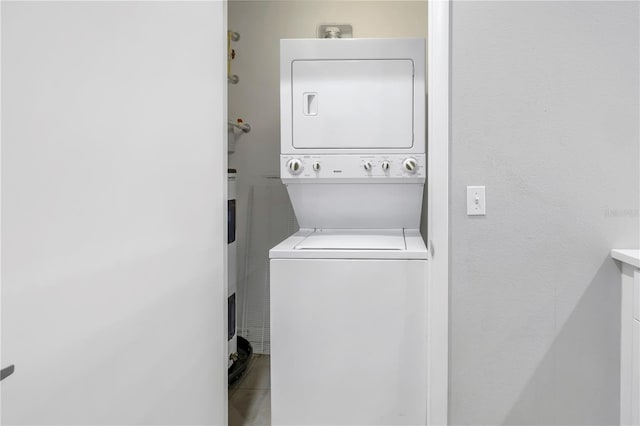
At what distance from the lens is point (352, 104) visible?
83.4 inches

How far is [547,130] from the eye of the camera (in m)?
1.34

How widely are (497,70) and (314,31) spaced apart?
1777 millimetres

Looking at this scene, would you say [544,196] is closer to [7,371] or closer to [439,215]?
[439,215]

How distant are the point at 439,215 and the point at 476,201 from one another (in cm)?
20

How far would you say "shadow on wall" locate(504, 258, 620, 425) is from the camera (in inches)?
52.9

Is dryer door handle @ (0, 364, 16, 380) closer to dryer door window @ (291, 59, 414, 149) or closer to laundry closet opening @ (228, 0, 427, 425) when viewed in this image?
dryer door window @ (291, 59, 414, 149)

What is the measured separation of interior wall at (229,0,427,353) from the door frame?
1214 mm

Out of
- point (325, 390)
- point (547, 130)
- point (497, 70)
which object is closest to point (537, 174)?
point (547, 130)

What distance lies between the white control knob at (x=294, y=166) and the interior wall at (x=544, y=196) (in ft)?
3.10

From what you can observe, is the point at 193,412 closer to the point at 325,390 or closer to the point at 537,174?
the point at 325,390

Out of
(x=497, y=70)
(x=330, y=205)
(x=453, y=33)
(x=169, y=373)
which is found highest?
(x=453, y=33)

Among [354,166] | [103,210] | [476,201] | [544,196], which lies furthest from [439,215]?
[103,210]

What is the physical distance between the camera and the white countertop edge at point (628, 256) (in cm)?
119

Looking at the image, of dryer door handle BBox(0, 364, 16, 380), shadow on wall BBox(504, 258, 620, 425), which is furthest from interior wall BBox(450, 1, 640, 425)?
dryer door handle BBox(0, 364, 16, 380)
